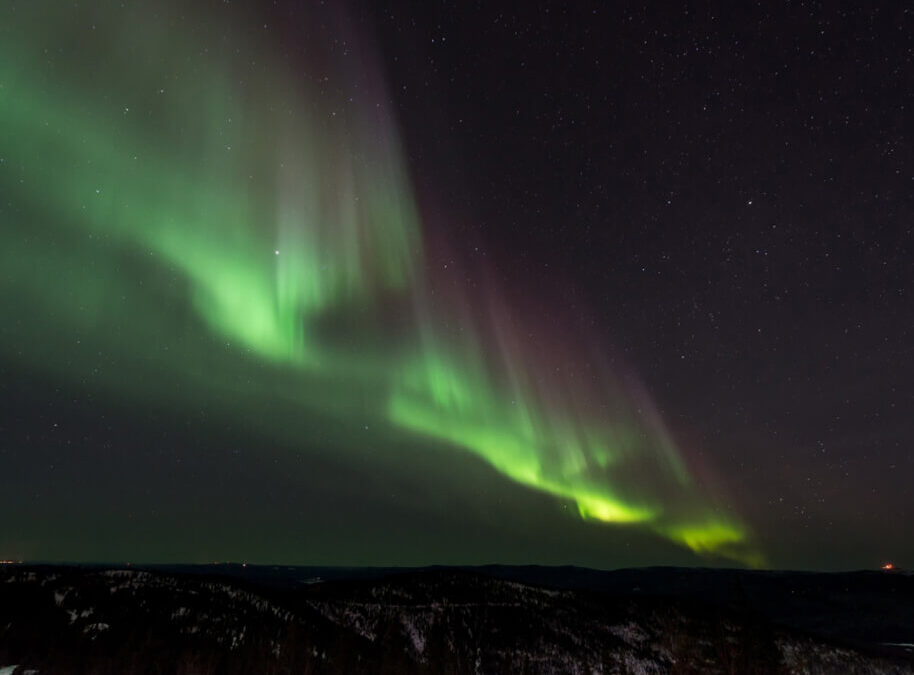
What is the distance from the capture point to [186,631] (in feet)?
171

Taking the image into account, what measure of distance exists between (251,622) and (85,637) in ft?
43.8

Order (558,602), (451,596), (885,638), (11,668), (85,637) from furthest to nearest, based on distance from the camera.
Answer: (885,638), (558,602), (451,596), (85,637), (11,668)

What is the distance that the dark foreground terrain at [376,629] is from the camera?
154ft

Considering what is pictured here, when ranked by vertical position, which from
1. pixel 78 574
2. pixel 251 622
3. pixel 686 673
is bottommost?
pixel 686 673

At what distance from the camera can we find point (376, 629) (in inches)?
2603

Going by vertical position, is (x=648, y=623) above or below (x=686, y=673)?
above

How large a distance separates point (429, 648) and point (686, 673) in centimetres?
2610

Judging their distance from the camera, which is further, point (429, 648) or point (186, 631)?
point (429, 648)

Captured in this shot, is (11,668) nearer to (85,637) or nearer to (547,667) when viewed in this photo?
(85,637)

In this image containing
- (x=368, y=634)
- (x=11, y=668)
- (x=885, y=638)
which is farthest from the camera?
(x=885, y=638)

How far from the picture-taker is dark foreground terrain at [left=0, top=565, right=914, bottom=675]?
154 feet

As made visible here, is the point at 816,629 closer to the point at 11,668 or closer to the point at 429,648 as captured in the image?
the point at 429,648

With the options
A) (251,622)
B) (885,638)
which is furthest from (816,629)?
(251,622)

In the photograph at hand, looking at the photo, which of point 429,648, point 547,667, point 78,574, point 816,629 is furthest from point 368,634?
point 816,629
